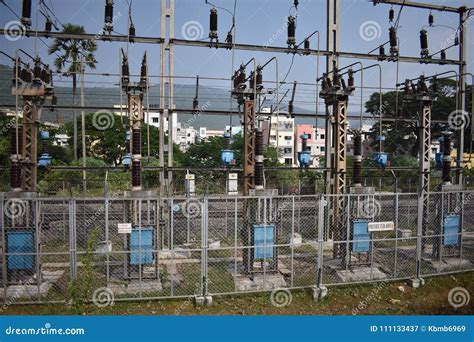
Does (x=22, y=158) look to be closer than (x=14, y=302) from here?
No

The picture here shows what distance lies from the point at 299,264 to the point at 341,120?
204 inches

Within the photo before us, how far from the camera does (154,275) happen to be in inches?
373

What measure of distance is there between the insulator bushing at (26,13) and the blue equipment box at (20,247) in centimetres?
865

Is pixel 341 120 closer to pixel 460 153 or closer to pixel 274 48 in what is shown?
pixel 274 48

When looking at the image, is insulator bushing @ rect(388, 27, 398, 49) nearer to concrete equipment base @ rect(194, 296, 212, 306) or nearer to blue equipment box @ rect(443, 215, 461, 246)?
blue equipment box @ rect(443, 215, 461, 246)

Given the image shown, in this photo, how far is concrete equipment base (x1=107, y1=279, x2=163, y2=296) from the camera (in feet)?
28.8

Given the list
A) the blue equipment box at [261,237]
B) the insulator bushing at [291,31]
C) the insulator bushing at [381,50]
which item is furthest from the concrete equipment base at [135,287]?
the insulator bushing at [381,50]

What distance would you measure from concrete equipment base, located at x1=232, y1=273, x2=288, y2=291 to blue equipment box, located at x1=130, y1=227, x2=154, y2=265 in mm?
2301

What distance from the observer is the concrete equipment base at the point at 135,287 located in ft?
28.8

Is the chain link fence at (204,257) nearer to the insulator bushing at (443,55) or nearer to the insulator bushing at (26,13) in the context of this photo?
the insulator bushing at (26,13)

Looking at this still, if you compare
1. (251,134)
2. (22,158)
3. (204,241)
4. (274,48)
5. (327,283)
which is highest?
(274,48)

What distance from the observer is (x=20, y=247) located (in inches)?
347

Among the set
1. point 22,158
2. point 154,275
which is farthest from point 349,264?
point 22,158

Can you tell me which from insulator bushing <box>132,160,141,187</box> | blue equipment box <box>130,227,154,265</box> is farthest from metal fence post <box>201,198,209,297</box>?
insulator bushing <box>132,160,141,187</box>
